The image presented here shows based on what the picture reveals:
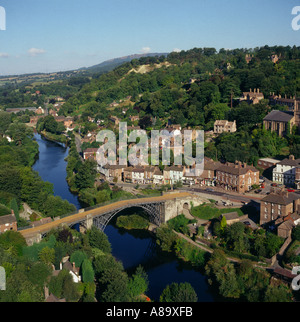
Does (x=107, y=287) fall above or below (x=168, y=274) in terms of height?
above

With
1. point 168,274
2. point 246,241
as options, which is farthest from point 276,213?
point 168,274

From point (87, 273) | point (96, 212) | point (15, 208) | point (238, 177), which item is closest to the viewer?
point (87, 273)

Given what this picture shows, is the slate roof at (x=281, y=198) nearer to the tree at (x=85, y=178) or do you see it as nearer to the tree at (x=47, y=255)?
the tree at (x=47, y=255)

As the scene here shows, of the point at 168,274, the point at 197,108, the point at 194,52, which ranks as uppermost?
the point at 194,52

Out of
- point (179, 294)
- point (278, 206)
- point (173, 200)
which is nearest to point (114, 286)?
point (179, 294)

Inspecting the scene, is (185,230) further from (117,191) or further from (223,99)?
(223,99)

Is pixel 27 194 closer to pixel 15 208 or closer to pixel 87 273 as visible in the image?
pixel 15 208
